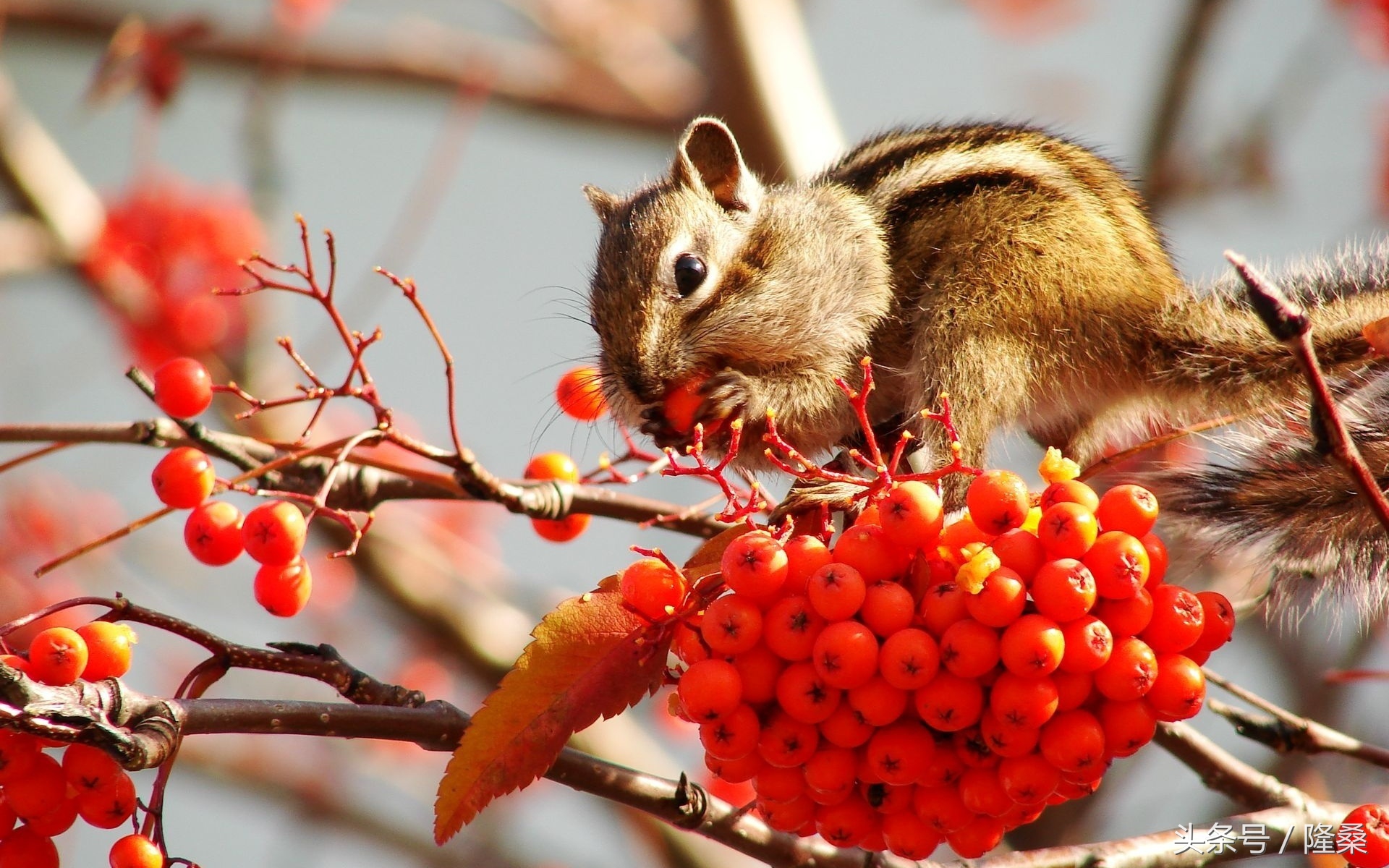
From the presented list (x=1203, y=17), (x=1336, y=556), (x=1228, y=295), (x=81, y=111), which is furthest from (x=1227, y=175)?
(x=81, y=111)

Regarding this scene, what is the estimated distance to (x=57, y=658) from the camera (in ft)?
5.54

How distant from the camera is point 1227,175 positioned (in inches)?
226

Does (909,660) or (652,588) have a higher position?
(652,588)

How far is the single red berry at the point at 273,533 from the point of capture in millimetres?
2045

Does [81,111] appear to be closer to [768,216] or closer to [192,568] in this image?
[768,216]

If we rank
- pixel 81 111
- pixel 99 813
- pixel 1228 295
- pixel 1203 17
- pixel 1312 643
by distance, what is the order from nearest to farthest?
1. pixel 99 813
2. pixel 1228 295
3. pixel 81 111
4. pixel 1312 643
5. pixel 1203 17

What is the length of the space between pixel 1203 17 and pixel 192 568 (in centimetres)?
495

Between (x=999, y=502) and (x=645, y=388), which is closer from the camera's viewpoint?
(x=999, y=502)

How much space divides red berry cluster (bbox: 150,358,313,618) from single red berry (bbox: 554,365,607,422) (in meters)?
0.80

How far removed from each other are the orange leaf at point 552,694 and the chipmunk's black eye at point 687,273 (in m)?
1.31

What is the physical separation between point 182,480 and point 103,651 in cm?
39

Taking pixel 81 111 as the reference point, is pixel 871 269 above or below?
below

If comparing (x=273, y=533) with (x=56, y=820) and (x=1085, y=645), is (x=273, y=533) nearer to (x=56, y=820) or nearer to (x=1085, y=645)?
(x=56, y=820)

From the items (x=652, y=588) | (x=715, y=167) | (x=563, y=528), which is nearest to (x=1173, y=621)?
(x=652, y=588)
